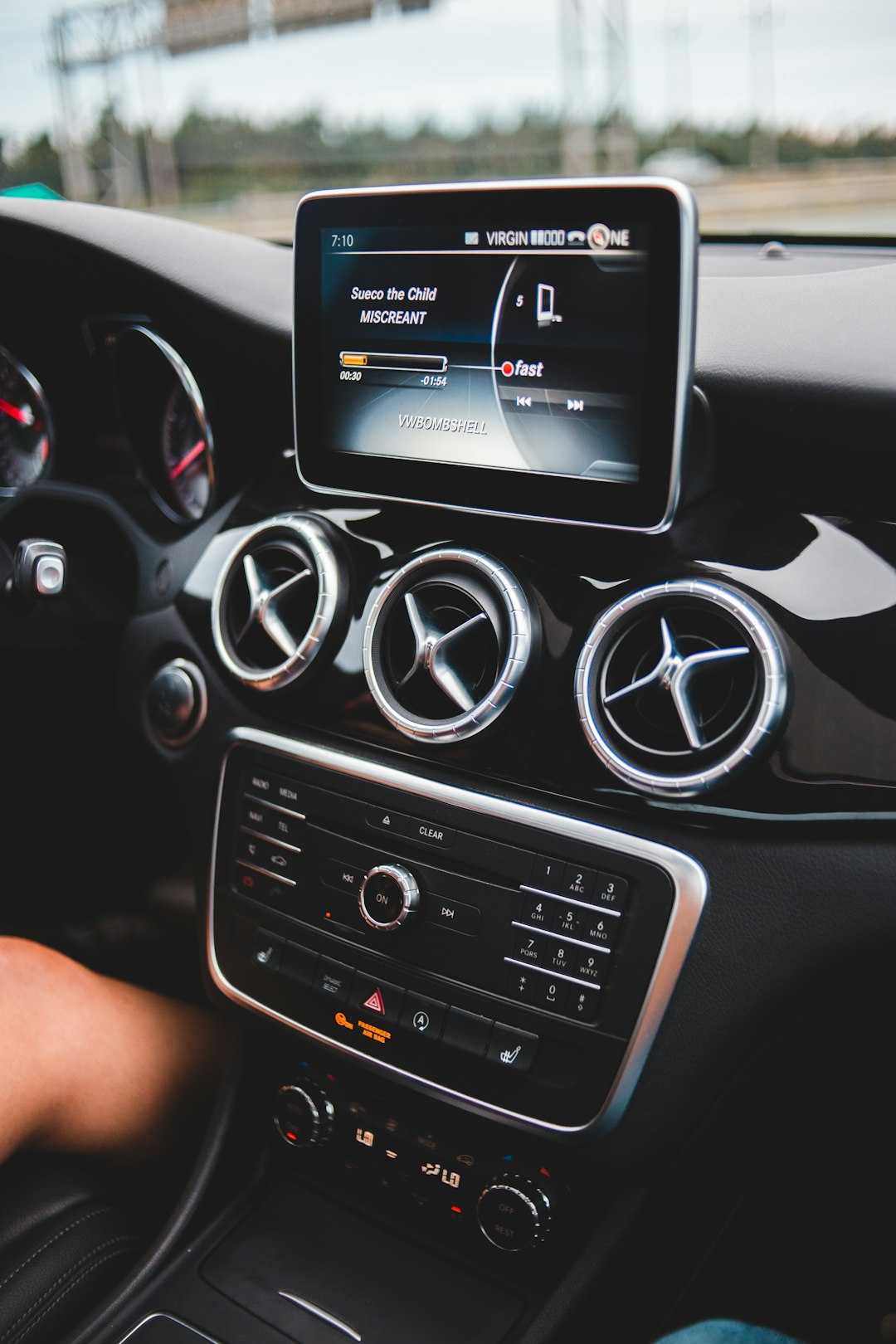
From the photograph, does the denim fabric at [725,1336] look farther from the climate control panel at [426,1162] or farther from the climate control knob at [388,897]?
the climate control knob at [388,897]

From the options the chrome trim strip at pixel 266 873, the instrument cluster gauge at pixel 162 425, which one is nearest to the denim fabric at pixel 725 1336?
the chrome trim strip at pixel 266 873

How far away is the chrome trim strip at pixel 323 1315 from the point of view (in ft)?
3.51

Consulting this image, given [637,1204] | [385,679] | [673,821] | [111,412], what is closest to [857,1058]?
[637,1204]

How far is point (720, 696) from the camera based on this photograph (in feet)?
3.23


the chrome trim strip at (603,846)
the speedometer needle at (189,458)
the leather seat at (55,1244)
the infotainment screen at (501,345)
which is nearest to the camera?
the infotainment screen at (501,345)

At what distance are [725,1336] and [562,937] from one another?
37cm

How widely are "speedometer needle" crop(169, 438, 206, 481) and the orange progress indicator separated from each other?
0.38 metres

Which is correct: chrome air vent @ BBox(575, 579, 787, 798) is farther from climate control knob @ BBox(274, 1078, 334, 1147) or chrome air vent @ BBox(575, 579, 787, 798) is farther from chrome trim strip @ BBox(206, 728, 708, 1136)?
climate control knob @ BBox(274, 1078, 334, 1147)

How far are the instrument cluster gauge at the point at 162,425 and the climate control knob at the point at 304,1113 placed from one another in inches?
28.1

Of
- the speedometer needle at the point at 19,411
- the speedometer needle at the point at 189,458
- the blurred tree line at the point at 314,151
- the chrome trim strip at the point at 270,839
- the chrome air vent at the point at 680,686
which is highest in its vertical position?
the blurred tree line at the point at 314,151

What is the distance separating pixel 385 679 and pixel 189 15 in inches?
47.0

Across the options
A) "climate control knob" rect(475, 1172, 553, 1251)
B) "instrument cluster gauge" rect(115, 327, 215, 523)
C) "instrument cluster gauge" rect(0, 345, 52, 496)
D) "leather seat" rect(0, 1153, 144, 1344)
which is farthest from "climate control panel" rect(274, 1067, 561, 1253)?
"instrument cluster gauge" rect(0, 345, 52, 496)

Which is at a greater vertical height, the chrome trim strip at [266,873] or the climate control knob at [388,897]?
the climate control knob at [388,897]

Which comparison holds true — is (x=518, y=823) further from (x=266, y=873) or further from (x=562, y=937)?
(x=266, y=873)
